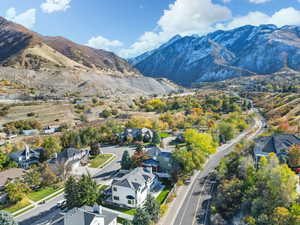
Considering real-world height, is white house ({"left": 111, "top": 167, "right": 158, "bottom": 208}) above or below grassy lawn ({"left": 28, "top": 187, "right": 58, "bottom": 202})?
above

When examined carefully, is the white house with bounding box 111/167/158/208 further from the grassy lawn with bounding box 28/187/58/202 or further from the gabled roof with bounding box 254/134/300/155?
the gabled roof with bounding box 254/134/300/155

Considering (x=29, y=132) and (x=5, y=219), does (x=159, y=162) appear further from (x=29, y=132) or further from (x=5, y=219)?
(x=29, y=132)

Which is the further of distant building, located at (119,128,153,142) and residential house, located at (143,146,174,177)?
distant building, located at (119,128,153,142)

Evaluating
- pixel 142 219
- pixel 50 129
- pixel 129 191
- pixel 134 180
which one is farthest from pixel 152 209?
pixel 50 129

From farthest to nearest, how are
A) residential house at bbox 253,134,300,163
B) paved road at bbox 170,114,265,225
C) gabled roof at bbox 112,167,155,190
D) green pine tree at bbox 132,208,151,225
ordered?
residential house at bbox 253,134,300,163 → gabled roof at bbox 112,167,155,190 → paved road at bbox 170,114,265,225 → green pine tree at bbox 132,208,151,225

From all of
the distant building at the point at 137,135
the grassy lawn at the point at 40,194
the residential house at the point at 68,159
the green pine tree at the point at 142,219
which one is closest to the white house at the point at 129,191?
the green pine tree at the point at 142,219

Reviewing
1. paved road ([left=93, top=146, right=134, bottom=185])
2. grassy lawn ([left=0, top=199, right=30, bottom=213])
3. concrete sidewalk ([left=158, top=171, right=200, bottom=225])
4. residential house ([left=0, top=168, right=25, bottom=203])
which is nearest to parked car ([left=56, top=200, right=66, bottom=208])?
grassy lawn ([left=0, top=199, right=30, bottom=213])
